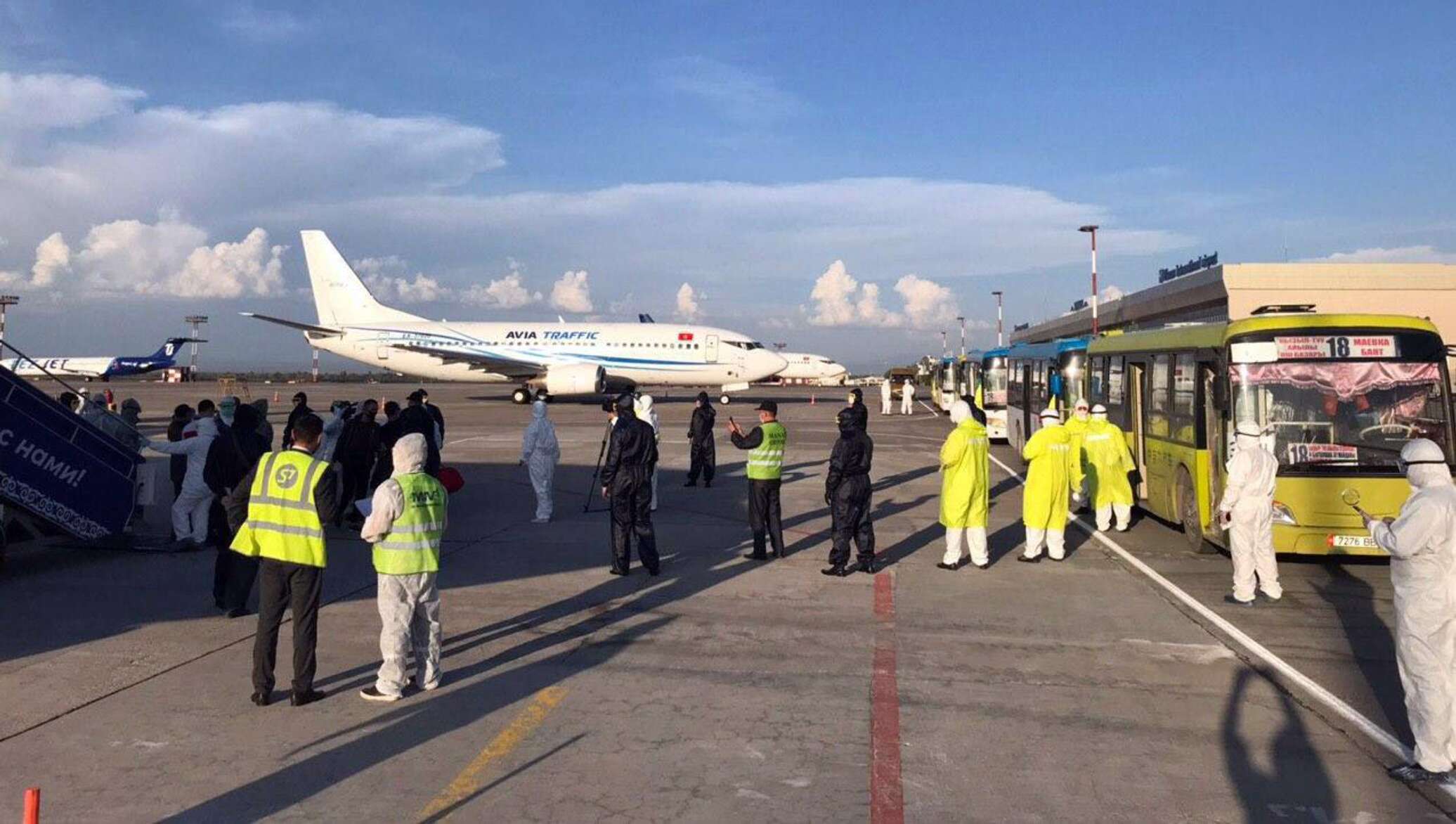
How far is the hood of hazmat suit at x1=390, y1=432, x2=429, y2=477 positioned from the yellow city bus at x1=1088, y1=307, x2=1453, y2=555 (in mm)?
7888

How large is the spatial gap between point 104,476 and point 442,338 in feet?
111

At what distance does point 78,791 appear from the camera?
185 inches

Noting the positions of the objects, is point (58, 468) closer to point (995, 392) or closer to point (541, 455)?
point (541, 455)

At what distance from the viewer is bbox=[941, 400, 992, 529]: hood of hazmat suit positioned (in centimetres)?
993

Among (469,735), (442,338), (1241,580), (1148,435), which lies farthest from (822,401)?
(469,735)

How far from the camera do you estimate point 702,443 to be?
55.9ft

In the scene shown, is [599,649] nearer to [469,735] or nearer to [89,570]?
[469,735]

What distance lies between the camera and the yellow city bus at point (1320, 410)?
9547 mm

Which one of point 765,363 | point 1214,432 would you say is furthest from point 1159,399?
point 765,363

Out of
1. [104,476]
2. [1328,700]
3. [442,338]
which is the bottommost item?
[1328,700]

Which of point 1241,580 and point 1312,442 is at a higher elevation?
point 1312,442

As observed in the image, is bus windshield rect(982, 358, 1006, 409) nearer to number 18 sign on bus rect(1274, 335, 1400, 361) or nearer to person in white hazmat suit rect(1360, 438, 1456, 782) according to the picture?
number 18 sign on bus rect(1274, 335, 1400, 361)

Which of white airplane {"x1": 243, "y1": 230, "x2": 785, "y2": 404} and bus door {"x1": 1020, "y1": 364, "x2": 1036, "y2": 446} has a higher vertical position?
white airplane {"x1": 243, "y1": 230, "x2": 785, "y2": 404}

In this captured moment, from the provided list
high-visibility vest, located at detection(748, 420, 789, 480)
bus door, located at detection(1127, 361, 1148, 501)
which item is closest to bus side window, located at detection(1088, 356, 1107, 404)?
bus door, located at detection(1127, 361, 1148, 501)
